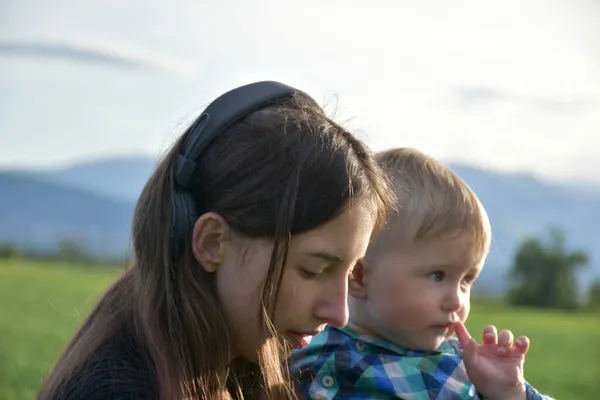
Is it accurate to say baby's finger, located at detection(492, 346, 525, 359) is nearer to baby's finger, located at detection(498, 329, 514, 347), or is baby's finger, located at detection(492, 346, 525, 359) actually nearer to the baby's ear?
baby's finger, located at detection(498, 329, 514, 347)

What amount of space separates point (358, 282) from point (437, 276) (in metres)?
0.25

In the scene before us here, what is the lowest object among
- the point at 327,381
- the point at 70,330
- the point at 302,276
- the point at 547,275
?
the point at 547,275

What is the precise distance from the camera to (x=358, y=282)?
9.45 ft

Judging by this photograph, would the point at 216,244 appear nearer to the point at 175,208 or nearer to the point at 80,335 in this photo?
the point at 175,208

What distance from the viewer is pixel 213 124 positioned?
2.25m

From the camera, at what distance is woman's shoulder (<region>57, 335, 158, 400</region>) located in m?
2.04

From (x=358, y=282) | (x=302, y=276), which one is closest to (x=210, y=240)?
(x=302, y=276)

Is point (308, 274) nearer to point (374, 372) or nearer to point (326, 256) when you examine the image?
point (326, 256)

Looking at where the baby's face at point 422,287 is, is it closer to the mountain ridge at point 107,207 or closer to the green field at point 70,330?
the green field at point 70,330

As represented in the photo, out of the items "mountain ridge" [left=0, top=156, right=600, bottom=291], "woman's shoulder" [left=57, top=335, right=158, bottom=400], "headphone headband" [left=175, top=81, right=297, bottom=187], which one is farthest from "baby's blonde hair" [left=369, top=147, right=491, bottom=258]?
"mountain ridge" [left=0, top=156, right=600, bottom=291]

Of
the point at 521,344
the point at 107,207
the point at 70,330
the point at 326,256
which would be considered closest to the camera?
the point at 326,256

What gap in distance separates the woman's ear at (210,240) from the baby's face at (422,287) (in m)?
0.74

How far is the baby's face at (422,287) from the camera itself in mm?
2773

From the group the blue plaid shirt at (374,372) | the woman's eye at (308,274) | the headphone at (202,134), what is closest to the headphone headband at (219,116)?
the headphone at (202,134)
